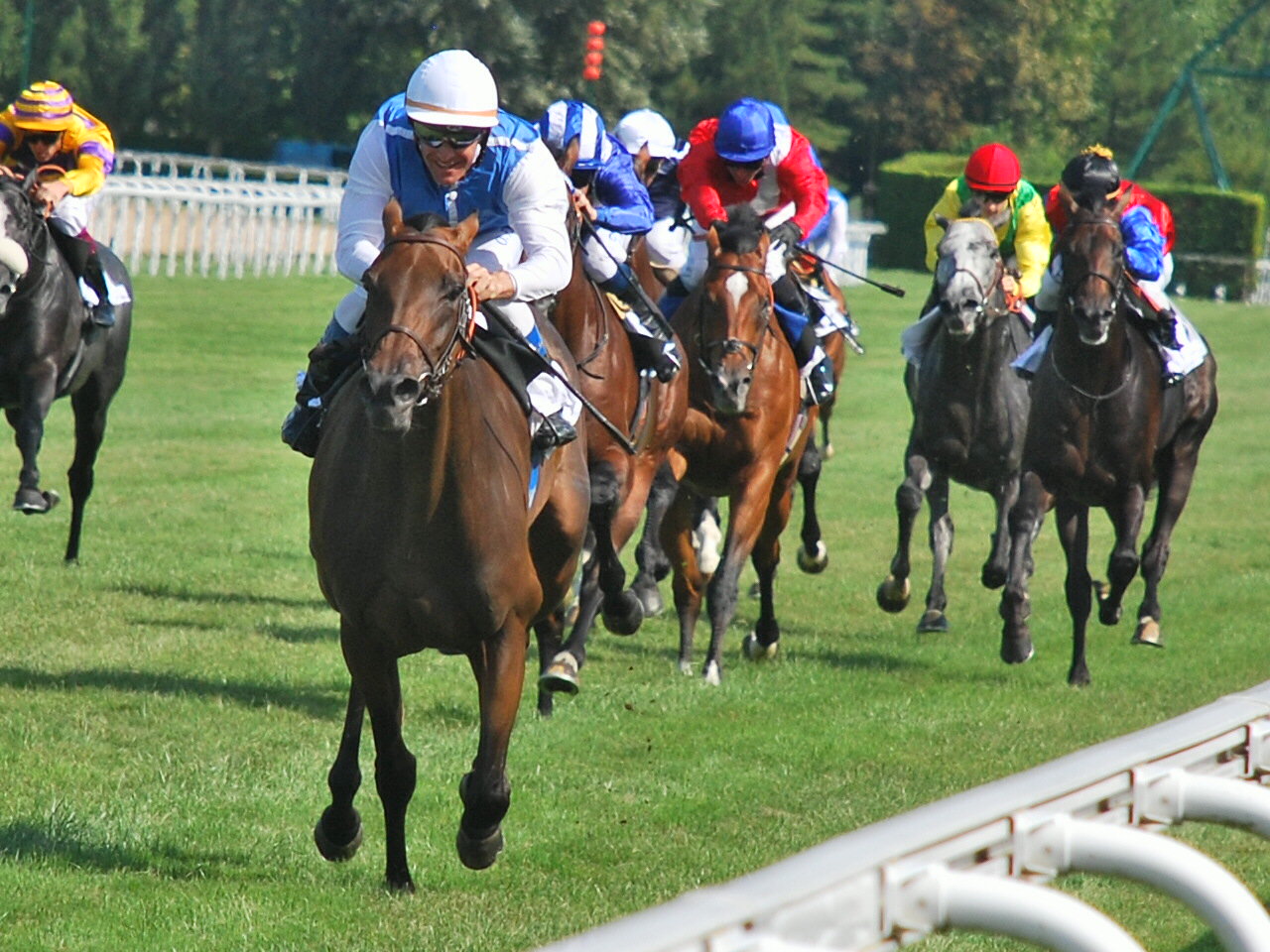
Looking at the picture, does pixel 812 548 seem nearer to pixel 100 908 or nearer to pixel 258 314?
pixel 100 908

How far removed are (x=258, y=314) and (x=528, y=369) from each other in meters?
18.9

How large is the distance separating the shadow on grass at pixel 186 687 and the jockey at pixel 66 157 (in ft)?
10.5

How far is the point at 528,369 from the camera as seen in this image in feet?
18.6

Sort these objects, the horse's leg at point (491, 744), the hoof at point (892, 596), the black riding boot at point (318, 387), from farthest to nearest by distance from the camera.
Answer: the hoof at point (892, 596) → the black riding boot at point (318, 387) → the horse's leg at point (491, 744)

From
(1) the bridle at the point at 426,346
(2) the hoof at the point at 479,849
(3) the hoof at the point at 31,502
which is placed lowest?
(3) the hoof at the point at 31,502

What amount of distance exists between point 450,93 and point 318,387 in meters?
1.01

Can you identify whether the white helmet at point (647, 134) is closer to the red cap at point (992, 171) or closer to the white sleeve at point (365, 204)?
the red cap at point (992, 171)

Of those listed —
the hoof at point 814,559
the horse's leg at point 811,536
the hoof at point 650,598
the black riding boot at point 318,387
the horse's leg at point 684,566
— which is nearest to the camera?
the black riding boot at point 318,387

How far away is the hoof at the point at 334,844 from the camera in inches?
220

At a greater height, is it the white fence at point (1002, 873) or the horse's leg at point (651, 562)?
the white fence at point (1002, 873)

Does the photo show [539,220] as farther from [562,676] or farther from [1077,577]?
[1077,577]

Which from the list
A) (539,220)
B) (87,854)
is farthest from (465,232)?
(87,854)

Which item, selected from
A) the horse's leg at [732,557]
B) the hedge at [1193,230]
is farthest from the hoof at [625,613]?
the hedge at [1193,230]

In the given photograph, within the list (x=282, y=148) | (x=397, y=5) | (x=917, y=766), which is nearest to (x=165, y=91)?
(x=282, y=148)
